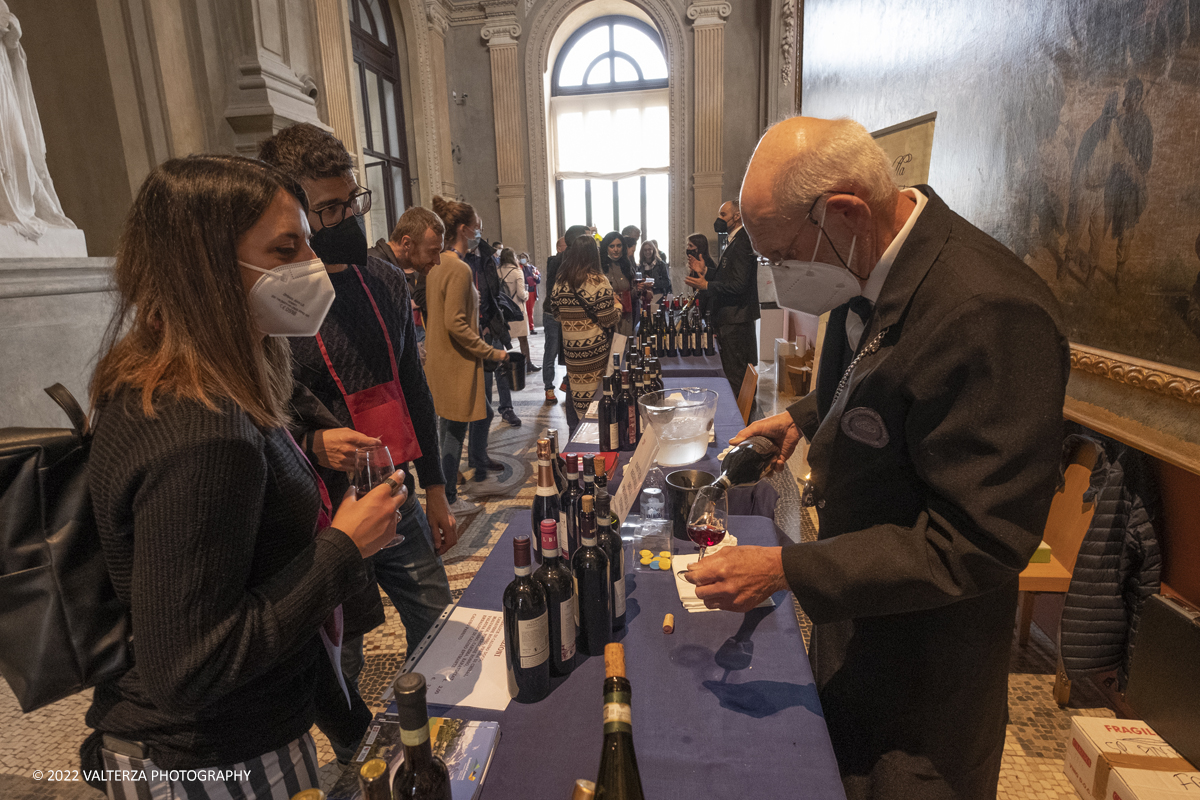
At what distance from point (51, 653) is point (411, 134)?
1114 cm

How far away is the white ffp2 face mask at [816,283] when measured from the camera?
1.22 meters

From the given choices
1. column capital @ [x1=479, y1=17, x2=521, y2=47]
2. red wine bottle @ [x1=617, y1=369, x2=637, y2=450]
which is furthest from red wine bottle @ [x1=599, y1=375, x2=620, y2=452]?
column capital @ [x1=479, y1=17, x2=521, y2=47]

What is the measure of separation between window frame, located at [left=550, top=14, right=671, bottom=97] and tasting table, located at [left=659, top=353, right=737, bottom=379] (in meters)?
11.9

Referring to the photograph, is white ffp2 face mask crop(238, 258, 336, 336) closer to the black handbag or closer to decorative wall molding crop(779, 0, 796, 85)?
the black handbag

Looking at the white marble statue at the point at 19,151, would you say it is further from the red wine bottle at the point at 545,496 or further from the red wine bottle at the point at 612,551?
the red wine bottle at the point at 612,551

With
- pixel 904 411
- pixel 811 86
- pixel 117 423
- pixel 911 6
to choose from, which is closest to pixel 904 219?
pixel 904 411

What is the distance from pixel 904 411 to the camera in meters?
1.04

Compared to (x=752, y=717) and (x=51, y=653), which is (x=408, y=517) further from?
(x=752, y=717)

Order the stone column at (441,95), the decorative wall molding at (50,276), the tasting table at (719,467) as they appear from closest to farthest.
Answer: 1. the tasting table at (719,467)
2. the decorative wall molding at (50,276)
3. the stone column at (441,95)

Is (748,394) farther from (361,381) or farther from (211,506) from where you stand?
(211,506)

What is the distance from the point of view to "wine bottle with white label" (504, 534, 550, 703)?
1104 millimetres

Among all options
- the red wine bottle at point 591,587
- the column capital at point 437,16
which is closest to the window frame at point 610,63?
the column capital at point 437,16

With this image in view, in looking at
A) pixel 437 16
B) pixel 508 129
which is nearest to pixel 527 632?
pixel 437 16

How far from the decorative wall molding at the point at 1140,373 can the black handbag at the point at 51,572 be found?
7.92 ft
